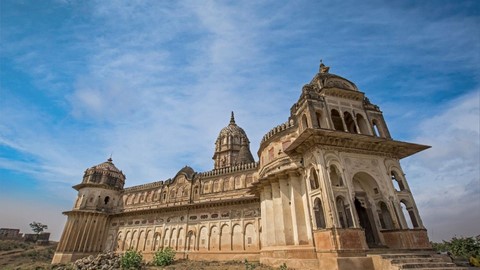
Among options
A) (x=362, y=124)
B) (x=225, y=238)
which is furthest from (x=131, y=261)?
(x=362, y=124)

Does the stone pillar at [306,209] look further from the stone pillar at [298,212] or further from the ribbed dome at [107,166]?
the ribbed dome at [107,166]

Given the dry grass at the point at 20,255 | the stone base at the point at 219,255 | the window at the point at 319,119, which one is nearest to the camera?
the window at the point at 319,119

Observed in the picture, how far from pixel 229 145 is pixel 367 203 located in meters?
33.0

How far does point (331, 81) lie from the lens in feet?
59.0

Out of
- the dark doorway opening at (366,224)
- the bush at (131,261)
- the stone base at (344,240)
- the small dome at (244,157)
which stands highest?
the small dome at (244,157)

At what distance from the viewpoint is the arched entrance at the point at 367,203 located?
14.5 meters

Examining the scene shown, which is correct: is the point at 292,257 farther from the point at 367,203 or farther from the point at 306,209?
the point at 367,203

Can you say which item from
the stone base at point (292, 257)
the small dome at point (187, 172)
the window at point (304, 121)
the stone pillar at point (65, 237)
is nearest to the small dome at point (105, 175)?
the stone pillar at point (65, 237)

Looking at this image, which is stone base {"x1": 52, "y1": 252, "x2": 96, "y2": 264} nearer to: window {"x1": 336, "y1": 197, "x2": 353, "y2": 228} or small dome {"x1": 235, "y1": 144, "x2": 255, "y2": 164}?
small dome {"x1": 235, "y1": 144, "x2": 255, "y2": 164}

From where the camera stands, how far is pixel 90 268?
67.6 ft

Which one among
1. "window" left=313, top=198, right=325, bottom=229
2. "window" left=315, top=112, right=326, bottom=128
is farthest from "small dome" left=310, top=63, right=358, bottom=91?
"window" left=313, top=198, right=325, bottom=229

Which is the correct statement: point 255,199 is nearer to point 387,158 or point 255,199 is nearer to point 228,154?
point 387,158

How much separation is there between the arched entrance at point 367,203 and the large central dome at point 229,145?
2870cm

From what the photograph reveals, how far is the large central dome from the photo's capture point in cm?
4516
